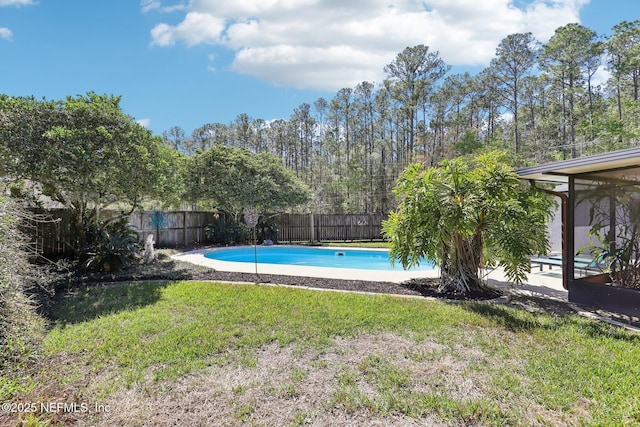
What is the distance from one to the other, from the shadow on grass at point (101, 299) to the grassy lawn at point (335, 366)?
59 mm

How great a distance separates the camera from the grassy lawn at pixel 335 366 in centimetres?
244

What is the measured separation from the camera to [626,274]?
499 centimetres

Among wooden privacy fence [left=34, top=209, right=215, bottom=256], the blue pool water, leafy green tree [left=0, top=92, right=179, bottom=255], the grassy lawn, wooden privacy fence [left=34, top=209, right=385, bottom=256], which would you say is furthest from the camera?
the blue pool water

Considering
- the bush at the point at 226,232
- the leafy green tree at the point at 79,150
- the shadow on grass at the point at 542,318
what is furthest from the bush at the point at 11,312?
the bush at the point at 226,232

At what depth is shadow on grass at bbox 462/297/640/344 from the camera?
3979 mm

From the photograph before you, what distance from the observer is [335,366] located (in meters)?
3.13

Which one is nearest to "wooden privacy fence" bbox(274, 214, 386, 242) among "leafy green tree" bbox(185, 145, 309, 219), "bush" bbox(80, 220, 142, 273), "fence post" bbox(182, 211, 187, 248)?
"leafy green tree" bbox(185, 145, 309, 219)

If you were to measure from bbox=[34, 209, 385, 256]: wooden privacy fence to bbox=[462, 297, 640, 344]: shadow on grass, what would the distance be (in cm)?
916

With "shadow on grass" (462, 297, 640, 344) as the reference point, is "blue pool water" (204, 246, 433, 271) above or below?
below

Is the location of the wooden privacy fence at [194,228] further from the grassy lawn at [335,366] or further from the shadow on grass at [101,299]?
the grassy lawn at [335,366]

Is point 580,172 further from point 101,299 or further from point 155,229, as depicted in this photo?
point 155,229

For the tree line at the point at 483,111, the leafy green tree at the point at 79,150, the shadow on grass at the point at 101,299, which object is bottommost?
the shadow on grass at the point at 101,299

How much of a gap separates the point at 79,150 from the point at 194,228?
931 cm

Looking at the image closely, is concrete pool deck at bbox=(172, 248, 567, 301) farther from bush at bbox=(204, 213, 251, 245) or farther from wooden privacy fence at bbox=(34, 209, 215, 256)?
bush at bbox=(204, 213, 251, 245)
